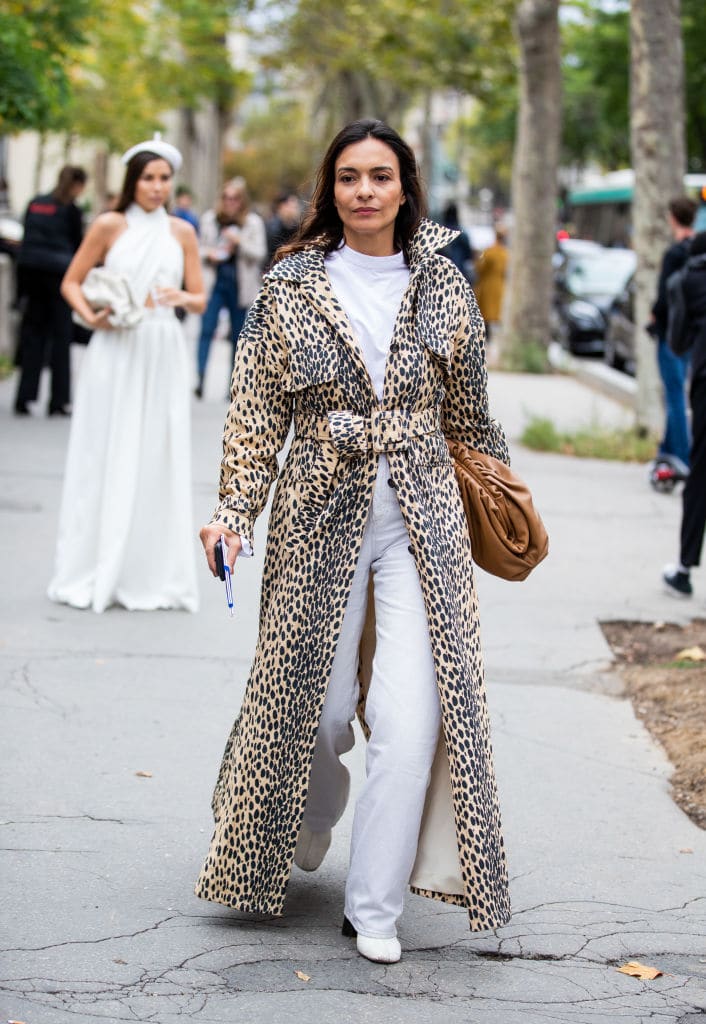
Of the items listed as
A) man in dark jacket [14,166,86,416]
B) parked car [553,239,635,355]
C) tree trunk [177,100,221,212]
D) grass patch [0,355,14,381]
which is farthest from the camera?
tree trunk [177,100,221,212]

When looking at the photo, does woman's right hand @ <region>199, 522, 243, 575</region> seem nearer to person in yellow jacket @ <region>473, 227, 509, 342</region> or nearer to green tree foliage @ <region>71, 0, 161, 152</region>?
person in yellow jacket @ <region>473, 227, 509, 342</region>

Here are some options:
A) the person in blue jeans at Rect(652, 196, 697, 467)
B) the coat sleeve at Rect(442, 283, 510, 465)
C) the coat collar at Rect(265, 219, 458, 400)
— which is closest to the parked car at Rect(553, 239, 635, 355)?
the person in blue jeans at Rect(652, 196, 697, 467)

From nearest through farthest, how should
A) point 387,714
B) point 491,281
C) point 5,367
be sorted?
point 387,714 → point 5,367 → point 491,281

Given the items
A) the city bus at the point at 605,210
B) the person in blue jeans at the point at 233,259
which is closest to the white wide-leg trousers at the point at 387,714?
the person in blue jeans at the point at 233,259

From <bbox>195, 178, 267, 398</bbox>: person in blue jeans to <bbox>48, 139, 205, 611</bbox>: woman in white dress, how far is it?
7.82 m

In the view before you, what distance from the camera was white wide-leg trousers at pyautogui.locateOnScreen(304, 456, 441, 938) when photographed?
12.5 ft

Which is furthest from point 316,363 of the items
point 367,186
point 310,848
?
point 310,848

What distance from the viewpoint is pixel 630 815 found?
5355 mm

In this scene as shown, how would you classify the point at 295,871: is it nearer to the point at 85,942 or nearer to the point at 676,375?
the point at 85,942

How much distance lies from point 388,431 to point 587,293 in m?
24.0

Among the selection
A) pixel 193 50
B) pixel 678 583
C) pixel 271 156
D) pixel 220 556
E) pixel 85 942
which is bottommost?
pixel 85 942

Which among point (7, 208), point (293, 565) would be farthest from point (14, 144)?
point (293, 565)

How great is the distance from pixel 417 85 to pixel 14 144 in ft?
84.1

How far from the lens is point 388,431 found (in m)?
3.95
